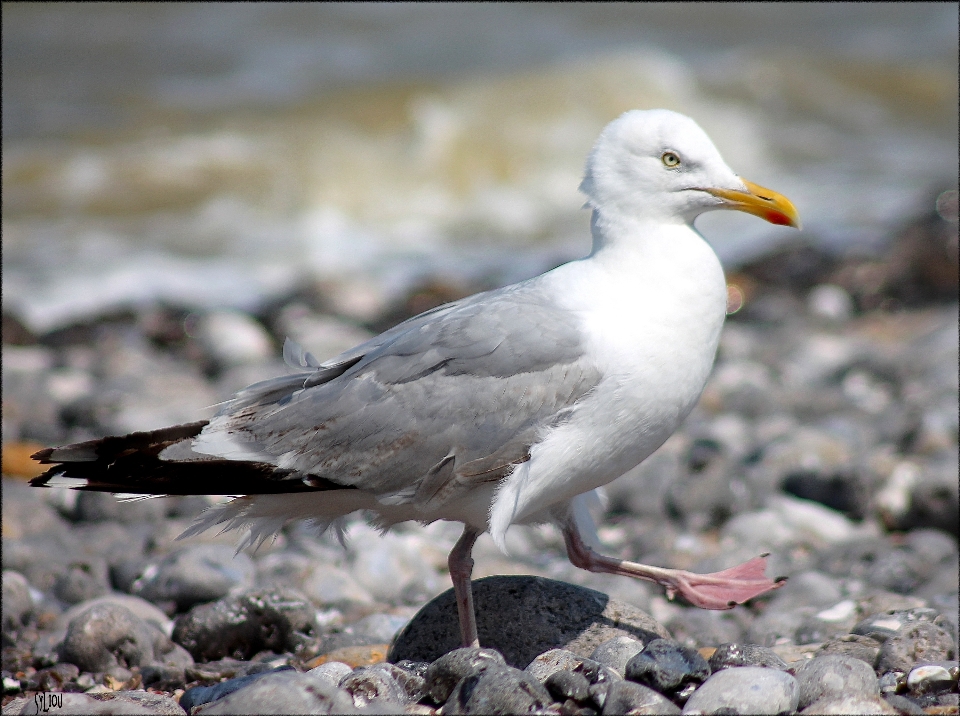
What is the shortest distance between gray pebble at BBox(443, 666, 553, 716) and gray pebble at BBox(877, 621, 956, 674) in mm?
1343

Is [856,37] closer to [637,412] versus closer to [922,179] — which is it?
[922,179]

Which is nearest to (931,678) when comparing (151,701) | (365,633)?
(365,633)

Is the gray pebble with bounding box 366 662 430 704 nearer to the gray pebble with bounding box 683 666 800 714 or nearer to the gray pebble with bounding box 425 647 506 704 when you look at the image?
the gray pebble with bounding box 425 647 506 704

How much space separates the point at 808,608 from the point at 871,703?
168cm

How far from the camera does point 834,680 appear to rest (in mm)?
3002

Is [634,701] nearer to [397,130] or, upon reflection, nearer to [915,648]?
[915,648]

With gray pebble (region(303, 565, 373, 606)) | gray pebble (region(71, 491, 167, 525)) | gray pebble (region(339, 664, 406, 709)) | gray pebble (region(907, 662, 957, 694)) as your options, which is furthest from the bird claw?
gray pebble (region(71, 491, 167, 525))

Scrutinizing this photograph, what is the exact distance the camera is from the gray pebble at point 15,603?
4.51 metres

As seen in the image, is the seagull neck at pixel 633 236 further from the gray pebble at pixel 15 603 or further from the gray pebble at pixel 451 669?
the gray pebble at pixel 15 603

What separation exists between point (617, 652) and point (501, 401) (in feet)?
3.09

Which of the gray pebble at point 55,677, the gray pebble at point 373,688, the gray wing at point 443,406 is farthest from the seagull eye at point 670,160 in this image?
the gray pebble at point 55,677

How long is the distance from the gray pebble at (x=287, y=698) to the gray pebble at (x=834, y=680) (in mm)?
1339

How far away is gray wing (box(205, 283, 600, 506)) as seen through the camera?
356cm

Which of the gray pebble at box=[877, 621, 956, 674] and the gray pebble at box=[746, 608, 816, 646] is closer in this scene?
the gray pebble at box=[877, 621, 956, 674]
